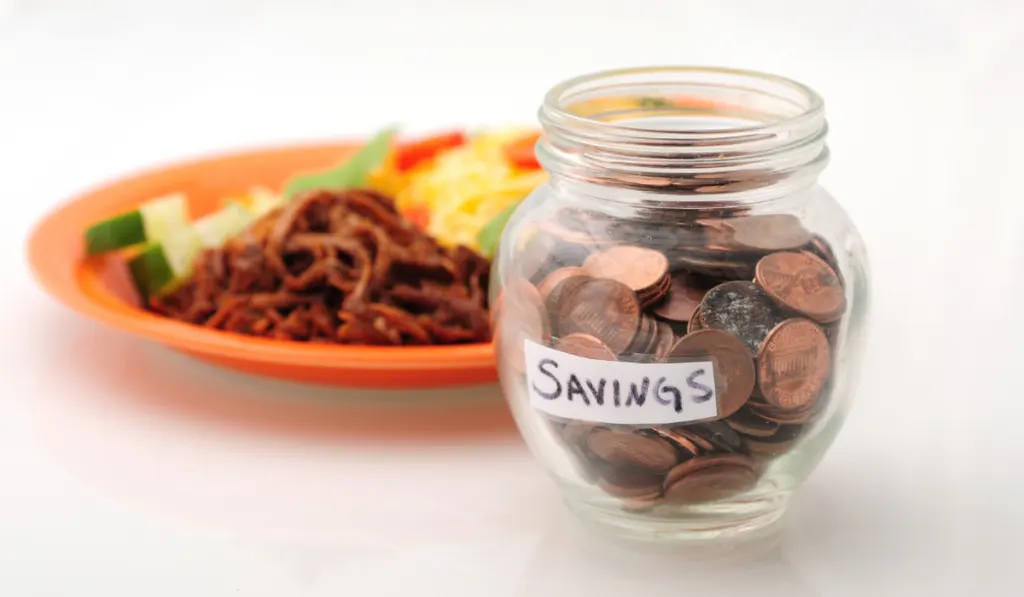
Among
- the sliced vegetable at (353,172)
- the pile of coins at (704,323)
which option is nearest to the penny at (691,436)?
the pile of coins at (704,323)

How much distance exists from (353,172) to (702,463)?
186cm

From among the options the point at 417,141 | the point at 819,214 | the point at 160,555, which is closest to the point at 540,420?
the point at 819,214

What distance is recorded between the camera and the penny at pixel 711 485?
188 cm

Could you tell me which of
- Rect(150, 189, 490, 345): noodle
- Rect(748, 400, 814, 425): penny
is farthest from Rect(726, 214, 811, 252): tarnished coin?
Rect(150, 189, 490, 345): noodle

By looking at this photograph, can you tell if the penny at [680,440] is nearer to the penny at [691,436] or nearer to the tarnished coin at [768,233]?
the penny at [691,436]

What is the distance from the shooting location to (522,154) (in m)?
3.43

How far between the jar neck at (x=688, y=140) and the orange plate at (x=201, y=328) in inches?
→ 22.8

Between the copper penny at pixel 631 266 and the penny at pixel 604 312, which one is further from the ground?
the copper penny at pixel 631 266

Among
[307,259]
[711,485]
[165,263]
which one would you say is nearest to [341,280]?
[307,259]

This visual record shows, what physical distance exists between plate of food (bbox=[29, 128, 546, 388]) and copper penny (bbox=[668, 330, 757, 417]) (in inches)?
26.0

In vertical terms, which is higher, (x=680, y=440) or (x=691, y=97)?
(x=691, y=97)

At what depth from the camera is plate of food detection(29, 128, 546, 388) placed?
8.20 ft

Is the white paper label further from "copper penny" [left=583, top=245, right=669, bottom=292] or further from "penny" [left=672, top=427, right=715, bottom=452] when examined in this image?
"copper penny" [left=583, top=245, right=669, bottom=292]

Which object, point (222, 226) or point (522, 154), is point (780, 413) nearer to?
point (522, 154)
